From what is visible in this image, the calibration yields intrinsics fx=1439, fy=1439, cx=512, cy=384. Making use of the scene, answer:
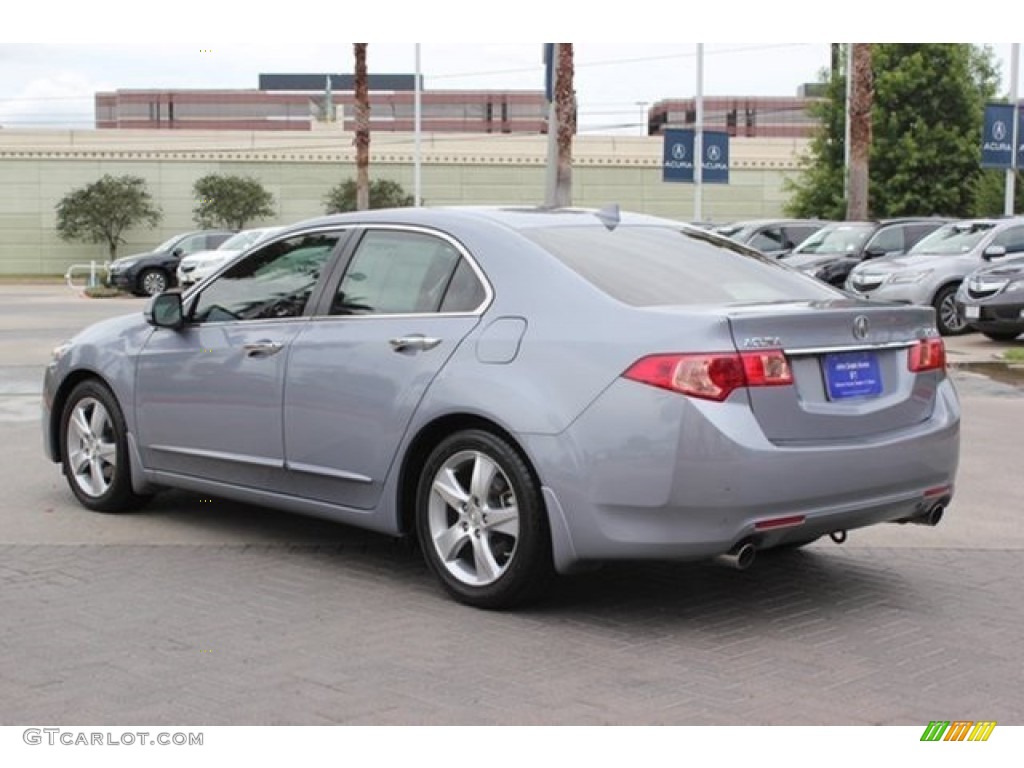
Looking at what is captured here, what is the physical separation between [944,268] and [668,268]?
14940mm

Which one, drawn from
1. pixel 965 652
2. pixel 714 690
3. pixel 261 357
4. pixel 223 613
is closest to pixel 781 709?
pixel 714 690

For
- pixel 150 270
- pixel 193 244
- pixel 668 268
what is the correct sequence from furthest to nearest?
1. pixel 193 244
2. pixel 150 270
3. pixel 668 268

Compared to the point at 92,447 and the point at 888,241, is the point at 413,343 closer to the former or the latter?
the point at 92,447

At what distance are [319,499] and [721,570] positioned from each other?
1851 millimetres

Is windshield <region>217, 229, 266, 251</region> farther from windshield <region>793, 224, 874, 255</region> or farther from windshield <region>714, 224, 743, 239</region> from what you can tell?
windshield <region>793, 224, 874, 255</region>

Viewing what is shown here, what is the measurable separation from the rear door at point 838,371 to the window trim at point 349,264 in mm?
1074

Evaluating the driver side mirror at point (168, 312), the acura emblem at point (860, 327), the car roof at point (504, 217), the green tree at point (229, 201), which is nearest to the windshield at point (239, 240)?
the green tree at point (229, 201)

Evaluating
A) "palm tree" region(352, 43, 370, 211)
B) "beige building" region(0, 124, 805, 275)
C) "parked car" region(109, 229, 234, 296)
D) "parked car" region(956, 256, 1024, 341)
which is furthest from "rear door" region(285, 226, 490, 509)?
"beige building" region(0, 124, 805, 275)

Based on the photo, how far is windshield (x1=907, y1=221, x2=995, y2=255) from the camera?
20.7 meters

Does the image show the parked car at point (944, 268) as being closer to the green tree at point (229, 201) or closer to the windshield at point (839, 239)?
the windshield at point (839, 239)

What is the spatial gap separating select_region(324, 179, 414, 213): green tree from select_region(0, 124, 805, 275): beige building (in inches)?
42.9

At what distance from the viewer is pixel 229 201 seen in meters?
57.6

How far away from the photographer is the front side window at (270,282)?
6777 mm

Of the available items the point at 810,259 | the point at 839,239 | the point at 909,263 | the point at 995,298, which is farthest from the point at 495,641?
the point at 839,239
